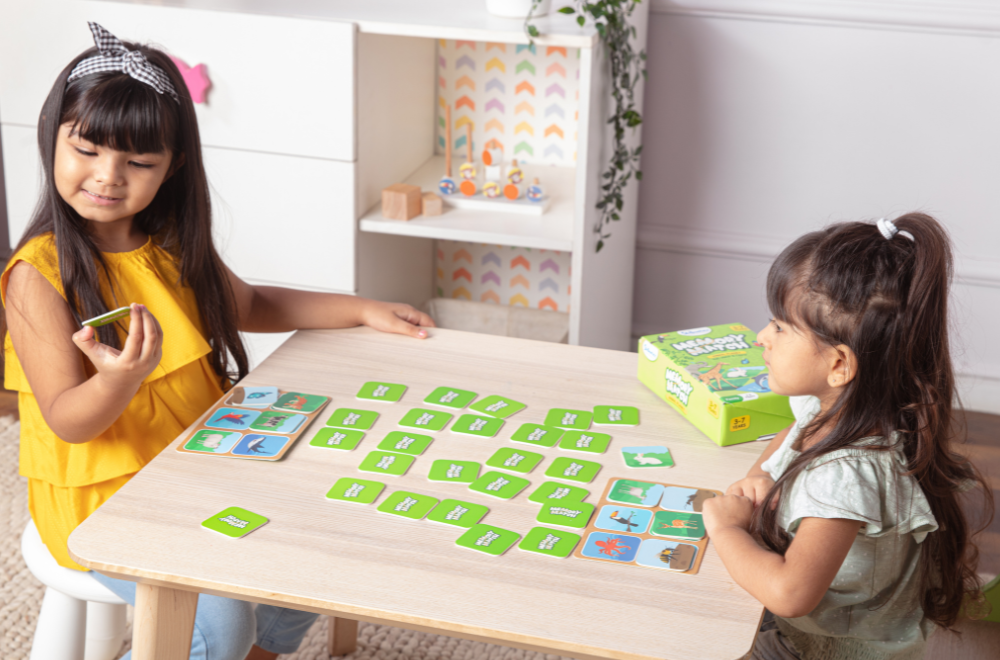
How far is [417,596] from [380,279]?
57.5 inches

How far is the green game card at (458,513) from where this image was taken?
91 cm

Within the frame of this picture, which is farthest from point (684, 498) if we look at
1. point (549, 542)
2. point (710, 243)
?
point (710, 243)

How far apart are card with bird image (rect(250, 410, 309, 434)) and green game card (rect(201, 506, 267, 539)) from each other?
6.0 inches

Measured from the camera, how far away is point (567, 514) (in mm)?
929

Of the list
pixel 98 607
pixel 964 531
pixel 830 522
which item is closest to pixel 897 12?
pixel 964 531

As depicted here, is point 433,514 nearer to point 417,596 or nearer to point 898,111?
point 417,596

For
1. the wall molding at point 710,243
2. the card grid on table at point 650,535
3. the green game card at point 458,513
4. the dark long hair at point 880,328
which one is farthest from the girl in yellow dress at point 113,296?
the wall molding at point 710,243

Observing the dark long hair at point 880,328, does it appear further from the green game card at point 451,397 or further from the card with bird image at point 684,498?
the green game card at point 451,397

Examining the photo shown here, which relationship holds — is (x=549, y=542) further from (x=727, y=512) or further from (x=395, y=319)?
(x=395, y=319)

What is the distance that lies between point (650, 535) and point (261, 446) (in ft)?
1.41

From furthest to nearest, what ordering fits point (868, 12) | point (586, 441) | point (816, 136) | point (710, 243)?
point (710, 243)
point (816, 136)
point (868, 12)
point (586, 441)

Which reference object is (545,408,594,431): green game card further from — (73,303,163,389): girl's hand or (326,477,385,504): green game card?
(73,303,163,389): girl's hand

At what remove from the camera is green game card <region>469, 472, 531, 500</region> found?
0.96 metres

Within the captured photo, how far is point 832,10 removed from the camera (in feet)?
7.49
